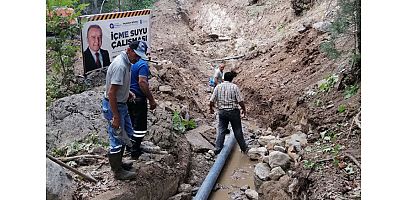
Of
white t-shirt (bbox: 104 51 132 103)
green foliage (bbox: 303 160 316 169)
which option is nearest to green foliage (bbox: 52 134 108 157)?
white t-shirt (bbox: 104 51 132 103)

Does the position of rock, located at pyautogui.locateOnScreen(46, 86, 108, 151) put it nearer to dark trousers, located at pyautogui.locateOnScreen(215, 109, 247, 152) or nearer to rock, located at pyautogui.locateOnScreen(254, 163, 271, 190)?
dark trousers, located at pyautogui.locateOnScreen(215, 109, 247, 152)

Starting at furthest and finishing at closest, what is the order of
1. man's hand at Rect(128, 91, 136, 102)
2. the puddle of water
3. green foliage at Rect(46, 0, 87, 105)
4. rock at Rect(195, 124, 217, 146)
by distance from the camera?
rock at Rect(195, 124, 217, 146)
green foliage at Rect(46, 0, 87, 105)
the puddle of water
man's hand at Rect(128, 91, 136, 102)

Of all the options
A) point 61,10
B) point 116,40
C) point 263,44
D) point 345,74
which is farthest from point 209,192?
point 263,44

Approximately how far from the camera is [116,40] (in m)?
8.32

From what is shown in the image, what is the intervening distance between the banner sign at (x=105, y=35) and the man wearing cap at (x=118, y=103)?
3280 millimetres

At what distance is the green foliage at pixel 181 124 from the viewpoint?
7593mm

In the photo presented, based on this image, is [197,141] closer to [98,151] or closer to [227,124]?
[227,124]

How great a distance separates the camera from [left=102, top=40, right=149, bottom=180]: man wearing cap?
445 centimetres

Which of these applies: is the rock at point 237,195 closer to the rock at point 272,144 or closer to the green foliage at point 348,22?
the rock at point 272,144

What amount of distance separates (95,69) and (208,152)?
275 cm

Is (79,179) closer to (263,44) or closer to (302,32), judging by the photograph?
(302,32)

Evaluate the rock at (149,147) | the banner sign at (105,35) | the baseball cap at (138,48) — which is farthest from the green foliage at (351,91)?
the banner sign at (105,35)

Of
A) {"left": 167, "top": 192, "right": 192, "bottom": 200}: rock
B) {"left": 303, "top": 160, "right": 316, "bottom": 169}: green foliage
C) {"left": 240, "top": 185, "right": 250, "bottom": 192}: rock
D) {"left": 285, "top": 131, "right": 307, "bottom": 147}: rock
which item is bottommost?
{"left": 240, "top": 185, "right": 250, "bottom": 192}: rock

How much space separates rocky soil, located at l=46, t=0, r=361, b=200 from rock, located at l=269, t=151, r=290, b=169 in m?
0.02
